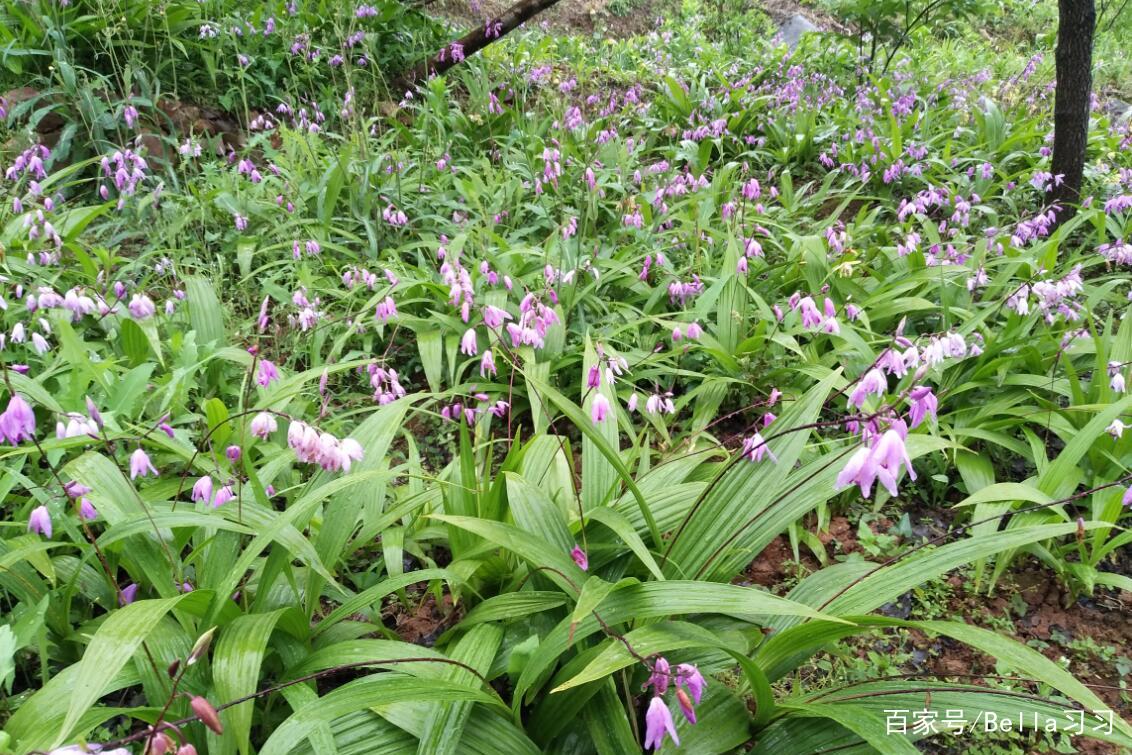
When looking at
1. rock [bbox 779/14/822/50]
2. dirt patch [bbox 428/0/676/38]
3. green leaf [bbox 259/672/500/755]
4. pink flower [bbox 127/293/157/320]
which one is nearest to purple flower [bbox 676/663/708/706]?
green leaf [bbox 259/672/500/755]

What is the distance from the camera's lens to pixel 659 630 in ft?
4.82

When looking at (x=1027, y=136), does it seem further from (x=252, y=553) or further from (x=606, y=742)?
(x=252, y=553)

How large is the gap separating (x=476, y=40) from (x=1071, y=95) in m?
4.78

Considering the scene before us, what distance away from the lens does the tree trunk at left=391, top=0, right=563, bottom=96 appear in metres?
6.03

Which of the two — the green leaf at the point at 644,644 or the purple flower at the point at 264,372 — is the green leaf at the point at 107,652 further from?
the purple flower at the point at 264,372

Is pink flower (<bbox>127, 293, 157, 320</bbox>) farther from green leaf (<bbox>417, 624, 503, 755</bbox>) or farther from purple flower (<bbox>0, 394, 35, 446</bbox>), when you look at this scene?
green leaf (<bbox>417, 624, 503, 755</bbox>)

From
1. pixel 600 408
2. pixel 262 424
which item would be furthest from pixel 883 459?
pixel 262 424

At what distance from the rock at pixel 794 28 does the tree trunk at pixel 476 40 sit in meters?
5.73

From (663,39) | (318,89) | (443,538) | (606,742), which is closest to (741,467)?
(606,742)

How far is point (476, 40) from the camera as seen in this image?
20.5 ft

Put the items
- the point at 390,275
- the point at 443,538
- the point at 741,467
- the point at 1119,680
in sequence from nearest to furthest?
the point at 741,467 → the point at 1119,680 → the point at 443,538 → the point at 390,275

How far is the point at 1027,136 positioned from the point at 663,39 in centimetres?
543

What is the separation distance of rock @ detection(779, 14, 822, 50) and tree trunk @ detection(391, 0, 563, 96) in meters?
5.73

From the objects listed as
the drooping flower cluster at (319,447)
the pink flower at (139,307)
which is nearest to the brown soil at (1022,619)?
the drooping flower cluster at (319,447)
